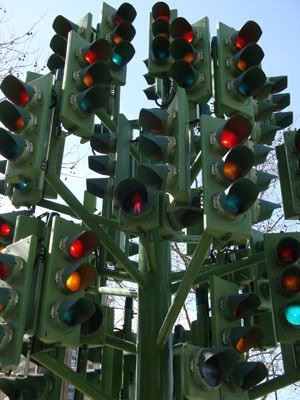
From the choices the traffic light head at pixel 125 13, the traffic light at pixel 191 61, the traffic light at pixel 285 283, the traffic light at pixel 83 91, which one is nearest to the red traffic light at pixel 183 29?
the traffic light at pixel 191 61

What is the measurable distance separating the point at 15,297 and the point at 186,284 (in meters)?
1.31

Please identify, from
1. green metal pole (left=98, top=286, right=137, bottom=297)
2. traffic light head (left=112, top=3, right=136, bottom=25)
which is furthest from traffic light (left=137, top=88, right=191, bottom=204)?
traffic light head (left=112, top=3, right=136, bottom=25)

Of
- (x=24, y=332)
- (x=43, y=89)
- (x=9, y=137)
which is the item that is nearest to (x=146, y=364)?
(x=24, y=332)

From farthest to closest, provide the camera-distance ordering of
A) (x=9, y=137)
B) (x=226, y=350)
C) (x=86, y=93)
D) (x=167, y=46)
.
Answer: (x=167, y=46) → (x=86, y=93) → (x=9, y=137) → (x=226, y=350)

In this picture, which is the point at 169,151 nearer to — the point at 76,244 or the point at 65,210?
the point at 76,244

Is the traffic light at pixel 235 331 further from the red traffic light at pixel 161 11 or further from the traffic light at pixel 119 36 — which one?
the red traffic light at pixel 161 11

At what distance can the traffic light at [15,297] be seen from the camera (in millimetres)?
3617

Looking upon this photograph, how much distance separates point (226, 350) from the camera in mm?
3695

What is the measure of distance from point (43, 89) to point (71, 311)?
1.98 m

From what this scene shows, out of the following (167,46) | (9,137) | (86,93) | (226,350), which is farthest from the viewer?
(167,46)

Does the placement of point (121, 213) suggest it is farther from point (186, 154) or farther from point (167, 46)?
point (167, 46)

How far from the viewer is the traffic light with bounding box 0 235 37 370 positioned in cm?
362

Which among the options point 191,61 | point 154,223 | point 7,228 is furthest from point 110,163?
point 191,61

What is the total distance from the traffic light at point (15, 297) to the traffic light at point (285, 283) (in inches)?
78.3
